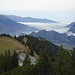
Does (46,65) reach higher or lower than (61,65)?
lower

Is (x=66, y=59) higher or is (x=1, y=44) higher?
(x=66, y=59)

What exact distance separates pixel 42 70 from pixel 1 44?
87225 millimetres

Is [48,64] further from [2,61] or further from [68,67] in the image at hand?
[2,61]

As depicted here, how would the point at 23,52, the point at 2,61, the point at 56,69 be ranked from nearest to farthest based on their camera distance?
1. the point at 56,69
2. the point at 2,61
3. the point at 23,52

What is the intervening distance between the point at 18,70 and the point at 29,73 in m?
3.04

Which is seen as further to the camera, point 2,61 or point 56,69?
point 2,61

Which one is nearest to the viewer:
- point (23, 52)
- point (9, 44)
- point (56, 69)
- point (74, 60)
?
point (56, 69)

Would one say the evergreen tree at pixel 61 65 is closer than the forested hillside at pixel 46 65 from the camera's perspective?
Yes

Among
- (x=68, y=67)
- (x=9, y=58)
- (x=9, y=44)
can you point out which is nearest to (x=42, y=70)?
(x=68, y=67)

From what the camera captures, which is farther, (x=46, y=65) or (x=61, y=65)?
(x=46, y=65)

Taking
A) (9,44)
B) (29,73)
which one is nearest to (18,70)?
(29,73)

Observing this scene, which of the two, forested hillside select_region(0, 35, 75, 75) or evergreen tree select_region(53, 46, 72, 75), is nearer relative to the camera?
evergreen tree select_region(53, 46, 72, 75)

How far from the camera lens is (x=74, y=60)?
5994 centimetres

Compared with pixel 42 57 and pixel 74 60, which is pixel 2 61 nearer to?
pixel 42 57
